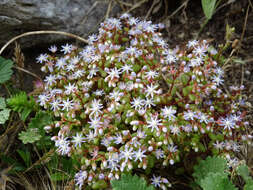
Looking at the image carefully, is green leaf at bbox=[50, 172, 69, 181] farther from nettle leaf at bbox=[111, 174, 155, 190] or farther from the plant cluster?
the plant cluster

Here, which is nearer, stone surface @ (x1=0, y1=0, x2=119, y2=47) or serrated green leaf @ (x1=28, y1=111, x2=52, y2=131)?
serrated green leaf @ (x1=28, y1=111, x2=52, y2=131)

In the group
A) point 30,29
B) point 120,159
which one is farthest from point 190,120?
point 30,29

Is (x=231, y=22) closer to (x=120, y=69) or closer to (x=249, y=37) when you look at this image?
(x=249, y=37)

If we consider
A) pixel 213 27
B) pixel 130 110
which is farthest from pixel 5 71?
pixel 213 27

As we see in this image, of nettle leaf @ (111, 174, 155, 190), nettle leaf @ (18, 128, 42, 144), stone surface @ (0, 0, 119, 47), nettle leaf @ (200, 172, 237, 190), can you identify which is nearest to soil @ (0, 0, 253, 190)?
stone surface @ (0, 0, 119, 47)

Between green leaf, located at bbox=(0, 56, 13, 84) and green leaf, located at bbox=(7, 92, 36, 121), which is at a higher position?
green leaf, located at bbox=(0, 56, 13, 84)

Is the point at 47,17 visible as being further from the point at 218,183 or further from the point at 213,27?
the point at 218,183
